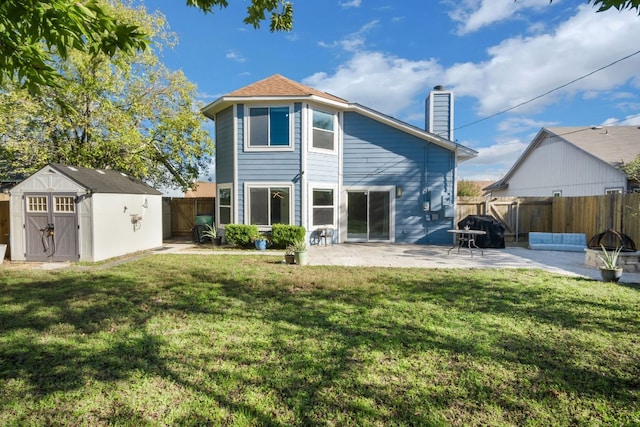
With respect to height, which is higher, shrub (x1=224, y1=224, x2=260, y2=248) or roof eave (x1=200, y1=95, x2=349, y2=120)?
roof eave (x1=200, y1=95, x2=349, y2=120)

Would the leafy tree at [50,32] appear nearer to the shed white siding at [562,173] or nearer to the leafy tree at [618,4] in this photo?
the leafy tree at [618,4]

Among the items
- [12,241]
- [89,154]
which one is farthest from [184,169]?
[12,241]

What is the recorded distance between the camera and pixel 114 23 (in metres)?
3.00

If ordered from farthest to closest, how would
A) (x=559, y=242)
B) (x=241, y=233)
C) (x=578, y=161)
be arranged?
(x=578, y=161) → (x=559, y=242) → (x=241, y=233)

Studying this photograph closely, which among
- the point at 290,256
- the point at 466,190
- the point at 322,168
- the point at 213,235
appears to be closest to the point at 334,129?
the point at 322,168

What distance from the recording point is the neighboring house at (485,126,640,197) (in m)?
14.8

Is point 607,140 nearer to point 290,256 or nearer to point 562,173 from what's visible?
point 562,173

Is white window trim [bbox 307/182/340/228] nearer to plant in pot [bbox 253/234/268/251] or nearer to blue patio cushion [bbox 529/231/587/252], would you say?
plant in pot [bbox 253/234/268/251]

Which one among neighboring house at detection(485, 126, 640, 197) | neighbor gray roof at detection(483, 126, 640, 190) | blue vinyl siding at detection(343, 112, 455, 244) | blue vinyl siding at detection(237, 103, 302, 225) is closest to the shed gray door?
blue vinyl siding at detection(237, 103, 302, 225)

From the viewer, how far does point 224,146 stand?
12.2m

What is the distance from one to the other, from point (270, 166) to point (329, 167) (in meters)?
2.31

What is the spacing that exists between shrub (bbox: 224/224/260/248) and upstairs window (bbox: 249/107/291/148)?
302 centimetres

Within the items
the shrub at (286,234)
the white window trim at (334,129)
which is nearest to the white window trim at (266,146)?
the white window trim at (334,129)

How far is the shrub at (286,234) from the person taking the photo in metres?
10.8
